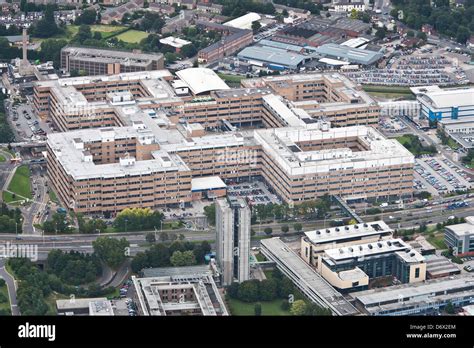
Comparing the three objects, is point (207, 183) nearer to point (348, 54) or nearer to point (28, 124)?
point (28, 124)

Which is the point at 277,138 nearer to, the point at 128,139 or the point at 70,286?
the point at 128,139

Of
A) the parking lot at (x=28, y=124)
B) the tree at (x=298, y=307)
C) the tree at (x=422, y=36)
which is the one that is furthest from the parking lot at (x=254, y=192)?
the tree at (x=422, y=36)

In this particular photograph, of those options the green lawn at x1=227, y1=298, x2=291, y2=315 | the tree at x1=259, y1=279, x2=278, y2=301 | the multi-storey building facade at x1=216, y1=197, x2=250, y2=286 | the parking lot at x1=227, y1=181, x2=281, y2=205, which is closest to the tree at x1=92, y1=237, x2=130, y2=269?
the multi-storey building facade at x1=216, y1=197, x2=250, y2=286

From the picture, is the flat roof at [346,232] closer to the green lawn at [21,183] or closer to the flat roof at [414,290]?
the flat roof at [414,290]

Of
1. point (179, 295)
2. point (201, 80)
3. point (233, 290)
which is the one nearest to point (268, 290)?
point (233, 290)
